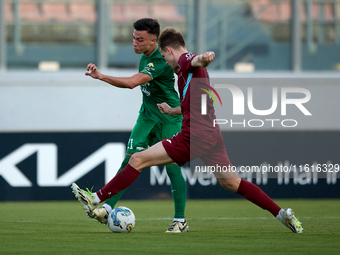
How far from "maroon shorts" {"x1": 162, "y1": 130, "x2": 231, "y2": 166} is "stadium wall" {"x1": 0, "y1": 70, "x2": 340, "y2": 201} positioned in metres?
4.33

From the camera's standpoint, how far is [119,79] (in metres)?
4.83

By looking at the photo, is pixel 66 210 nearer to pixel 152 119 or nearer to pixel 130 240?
pixel 152 119

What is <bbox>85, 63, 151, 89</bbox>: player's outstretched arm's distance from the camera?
4641 millimetres

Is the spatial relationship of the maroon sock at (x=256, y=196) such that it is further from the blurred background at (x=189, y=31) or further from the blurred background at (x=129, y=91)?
the blurred background at (x=189, y=31)

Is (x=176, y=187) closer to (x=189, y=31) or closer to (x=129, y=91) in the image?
(x=129, y=91)

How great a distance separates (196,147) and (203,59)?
0.72 m

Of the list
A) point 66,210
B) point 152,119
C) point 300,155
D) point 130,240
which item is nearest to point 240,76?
point 300,155

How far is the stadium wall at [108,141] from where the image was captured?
8.93 meters

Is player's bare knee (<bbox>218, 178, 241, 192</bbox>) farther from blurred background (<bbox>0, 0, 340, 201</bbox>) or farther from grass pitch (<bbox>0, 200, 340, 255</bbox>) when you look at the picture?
blurred background (<bbox>0, 0, 340, 201</bbox>)

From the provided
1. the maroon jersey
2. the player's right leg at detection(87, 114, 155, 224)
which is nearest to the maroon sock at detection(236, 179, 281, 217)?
the maroon jersey

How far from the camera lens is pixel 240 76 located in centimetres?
1064

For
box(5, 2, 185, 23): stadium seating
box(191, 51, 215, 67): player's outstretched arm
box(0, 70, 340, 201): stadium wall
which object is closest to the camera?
box(191, 51, 215, 67): player's outstretched arm

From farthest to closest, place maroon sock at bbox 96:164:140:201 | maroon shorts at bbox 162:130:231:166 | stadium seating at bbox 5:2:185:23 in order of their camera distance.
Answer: stadium seating at bbox 5:2:185:23 → maroon sock at bbox 96:164:140:201 → maroon shorts at bbox 162:130:231:166

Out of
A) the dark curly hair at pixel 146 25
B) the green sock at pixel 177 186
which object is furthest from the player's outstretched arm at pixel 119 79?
the green sock at pixel 177 186
